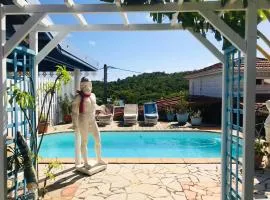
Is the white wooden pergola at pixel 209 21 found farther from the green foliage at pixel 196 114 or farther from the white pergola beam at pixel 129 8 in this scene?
the green foliage at pixel 196 114

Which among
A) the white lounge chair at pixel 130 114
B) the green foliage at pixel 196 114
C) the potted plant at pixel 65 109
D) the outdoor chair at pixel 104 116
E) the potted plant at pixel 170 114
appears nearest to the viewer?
the outdoor chair at pixel 104 116

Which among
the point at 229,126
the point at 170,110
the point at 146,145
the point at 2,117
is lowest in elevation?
the point at 146,145

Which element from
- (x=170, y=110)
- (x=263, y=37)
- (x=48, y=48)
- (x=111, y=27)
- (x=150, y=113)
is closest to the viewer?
(x=263, y=37)

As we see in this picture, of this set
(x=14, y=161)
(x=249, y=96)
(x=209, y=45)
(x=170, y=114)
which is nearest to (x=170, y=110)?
(x=170, y=114)

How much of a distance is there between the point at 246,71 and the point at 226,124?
146 cm

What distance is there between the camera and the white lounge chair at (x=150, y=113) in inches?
679

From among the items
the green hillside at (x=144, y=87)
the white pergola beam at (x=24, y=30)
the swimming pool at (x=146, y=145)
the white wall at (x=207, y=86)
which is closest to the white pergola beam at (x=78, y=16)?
the white pergola beam at (x=24, y=30)

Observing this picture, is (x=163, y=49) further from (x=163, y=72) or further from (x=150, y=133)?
(x=150, y=133)

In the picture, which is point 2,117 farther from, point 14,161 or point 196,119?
point 196,119

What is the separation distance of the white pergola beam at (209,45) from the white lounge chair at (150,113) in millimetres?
11823

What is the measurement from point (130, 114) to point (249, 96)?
44.5ft

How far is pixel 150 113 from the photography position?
18.0 metres

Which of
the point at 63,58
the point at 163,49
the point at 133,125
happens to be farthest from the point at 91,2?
the point at 163,49

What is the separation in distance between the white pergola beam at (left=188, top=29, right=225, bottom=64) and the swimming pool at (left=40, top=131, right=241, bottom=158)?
676 cm
